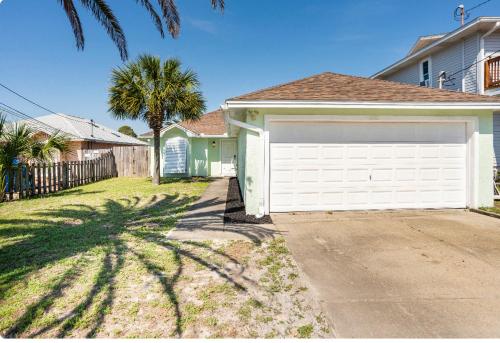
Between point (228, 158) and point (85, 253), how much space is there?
1466 centimetres

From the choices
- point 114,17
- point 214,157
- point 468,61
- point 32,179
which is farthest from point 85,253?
point 468,61

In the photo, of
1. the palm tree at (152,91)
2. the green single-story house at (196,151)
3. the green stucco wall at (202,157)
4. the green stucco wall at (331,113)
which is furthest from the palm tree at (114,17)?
the green stucco wall at (202,157)

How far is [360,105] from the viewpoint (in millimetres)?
A: 7062

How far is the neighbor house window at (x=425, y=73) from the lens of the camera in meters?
14.8

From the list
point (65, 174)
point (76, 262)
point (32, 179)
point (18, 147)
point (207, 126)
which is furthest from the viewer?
point (207, 126)

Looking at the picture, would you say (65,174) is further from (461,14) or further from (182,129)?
(461,14)

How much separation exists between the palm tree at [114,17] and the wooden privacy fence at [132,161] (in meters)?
11.7

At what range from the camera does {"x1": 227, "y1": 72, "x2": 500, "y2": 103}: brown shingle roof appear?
7.10 m

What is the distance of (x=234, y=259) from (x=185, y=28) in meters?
6.62

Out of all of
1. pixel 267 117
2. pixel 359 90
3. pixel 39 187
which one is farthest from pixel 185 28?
pixel 39 187

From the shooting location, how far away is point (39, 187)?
36.0 ft

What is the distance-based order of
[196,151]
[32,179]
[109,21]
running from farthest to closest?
[196,151], [32,179], [109,21]

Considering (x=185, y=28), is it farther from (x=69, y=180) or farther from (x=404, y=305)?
(x=69, y=180)

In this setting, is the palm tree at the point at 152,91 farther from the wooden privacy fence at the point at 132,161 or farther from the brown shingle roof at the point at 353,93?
the brown shingle roof at the point at 353,93
